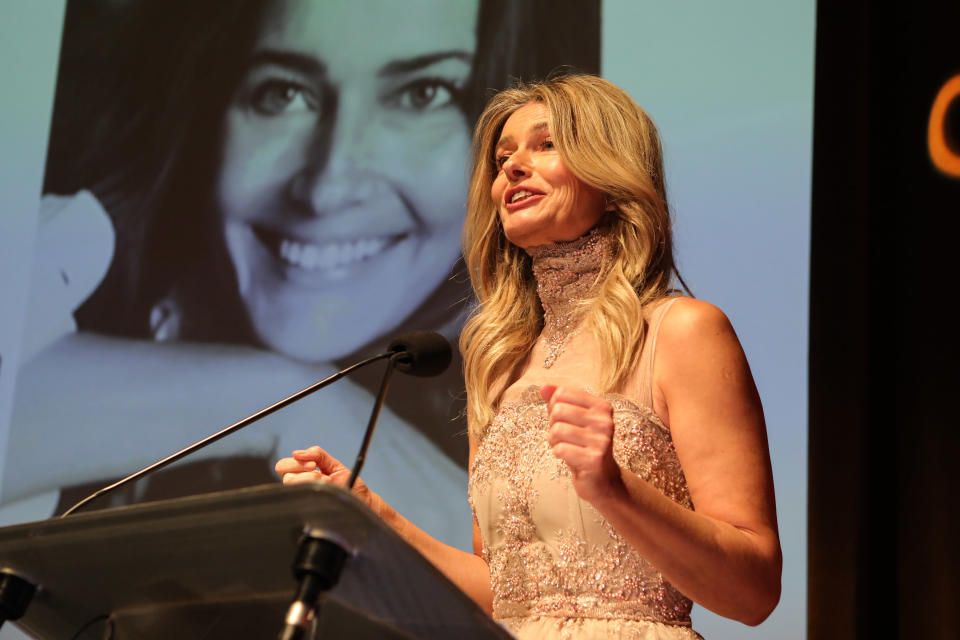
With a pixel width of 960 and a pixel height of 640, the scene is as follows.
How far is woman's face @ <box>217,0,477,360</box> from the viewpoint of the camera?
300 centimetres

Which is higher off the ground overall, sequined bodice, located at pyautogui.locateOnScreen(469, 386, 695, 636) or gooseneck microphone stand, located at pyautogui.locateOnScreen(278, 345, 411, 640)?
gooseneck microphone stand, located at pyautogui.locateOnScreen(278, 345, 411, 640)

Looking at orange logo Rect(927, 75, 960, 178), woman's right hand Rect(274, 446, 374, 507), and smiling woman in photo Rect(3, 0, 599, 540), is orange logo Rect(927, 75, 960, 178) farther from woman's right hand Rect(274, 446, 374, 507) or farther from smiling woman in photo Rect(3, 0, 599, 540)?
woman's right hand Rect(274, 446, 374, 507)

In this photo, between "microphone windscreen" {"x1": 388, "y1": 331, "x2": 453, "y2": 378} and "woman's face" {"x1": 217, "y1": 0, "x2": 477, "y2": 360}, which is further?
"woman's face" {"x1": 217, "y1": 0, "x2": 477, "y2": 360}

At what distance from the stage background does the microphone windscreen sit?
1.30m

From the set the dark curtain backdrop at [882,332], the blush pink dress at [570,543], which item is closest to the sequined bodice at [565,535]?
the blush pink dress at [570,543]

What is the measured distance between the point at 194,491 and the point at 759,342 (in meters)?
1.56

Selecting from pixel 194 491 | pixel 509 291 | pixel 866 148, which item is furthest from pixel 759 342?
pixel 194 491

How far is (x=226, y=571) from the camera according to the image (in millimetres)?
1116

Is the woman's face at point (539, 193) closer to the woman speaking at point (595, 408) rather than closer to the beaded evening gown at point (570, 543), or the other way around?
the woman speaking at point (595, 408)

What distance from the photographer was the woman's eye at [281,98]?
3.17 m

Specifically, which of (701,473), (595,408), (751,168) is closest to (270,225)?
(751,168)

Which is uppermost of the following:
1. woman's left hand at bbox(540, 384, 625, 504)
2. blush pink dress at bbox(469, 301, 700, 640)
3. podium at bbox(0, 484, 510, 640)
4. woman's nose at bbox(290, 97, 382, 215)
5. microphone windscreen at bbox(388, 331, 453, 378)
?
woman's nose at bbox(290, 97, 382, 215)

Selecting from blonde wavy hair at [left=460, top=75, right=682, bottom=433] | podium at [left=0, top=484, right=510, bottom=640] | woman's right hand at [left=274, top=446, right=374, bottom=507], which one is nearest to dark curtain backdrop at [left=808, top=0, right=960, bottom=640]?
blonde wavy hair at [left=460, top=75, right=682, bottom=433]

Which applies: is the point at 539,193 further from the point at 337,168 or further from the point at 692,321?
the point at 337,168
